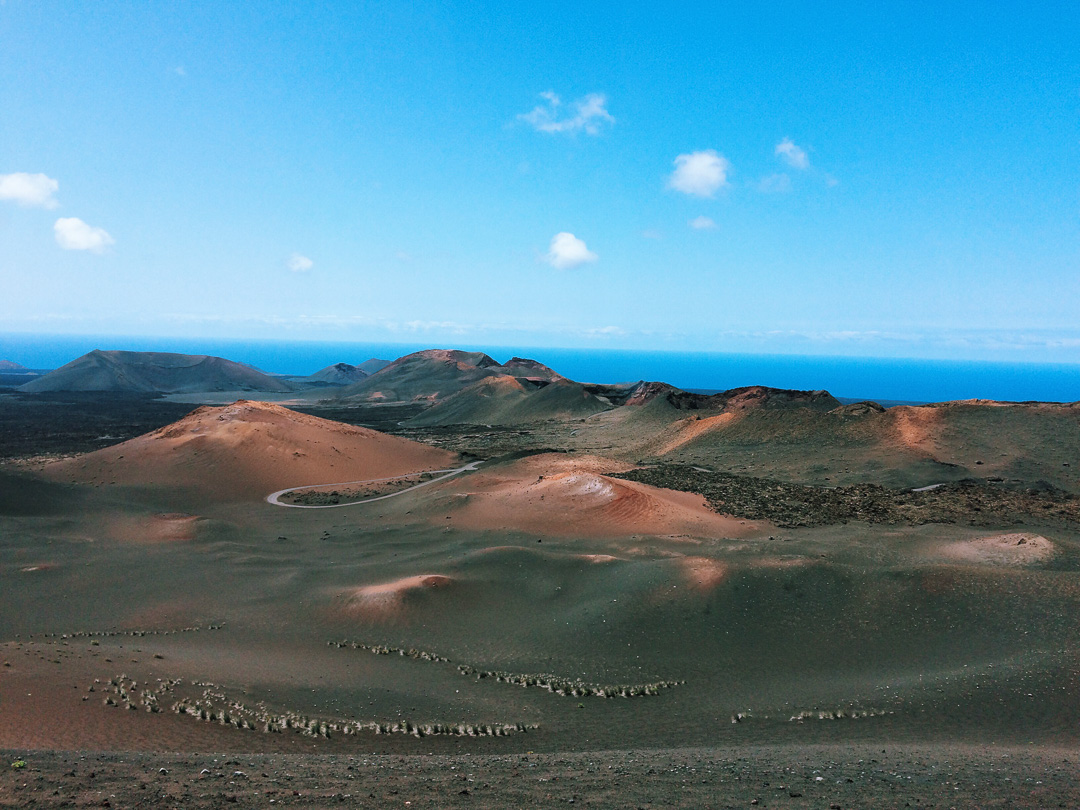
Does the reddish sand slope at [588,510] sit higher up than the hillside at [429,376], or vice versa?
the hillside at [429,376]

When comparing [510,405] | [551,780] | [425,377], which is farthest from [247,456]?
[425,377]

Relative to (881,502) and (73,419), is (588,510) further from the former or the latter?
(73,419)

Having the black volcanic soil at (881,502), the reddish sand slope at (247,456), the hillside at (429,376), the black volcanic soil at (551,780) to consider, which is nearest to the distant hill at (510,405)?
the hillside at (429,376)

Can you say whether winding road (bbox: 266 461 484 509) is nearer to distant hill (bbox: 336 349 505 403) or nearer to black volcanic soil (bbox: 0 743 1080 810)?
black volcanic soil (bbox: 0 743 1080 810)

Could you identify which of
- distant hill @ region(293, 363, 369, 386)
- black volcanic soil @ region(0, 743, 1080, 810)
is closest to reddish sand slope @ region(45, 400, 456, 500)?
black volcanic soil @ region(0, 743, 1080, 810)

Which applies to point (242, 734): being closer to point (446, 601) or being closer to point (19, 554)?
point (446, 601)

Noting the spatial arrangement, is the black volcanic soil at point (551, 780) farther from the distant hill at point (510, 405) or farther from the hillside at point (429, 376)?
the hillside at point (429, 376)

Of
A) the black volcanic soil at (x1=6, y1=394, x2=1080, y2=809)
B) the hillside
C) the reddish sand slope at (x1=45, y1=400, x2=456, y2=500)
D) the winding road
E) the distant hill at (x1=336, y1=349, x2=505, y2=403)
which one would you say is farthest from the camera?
the hillside
